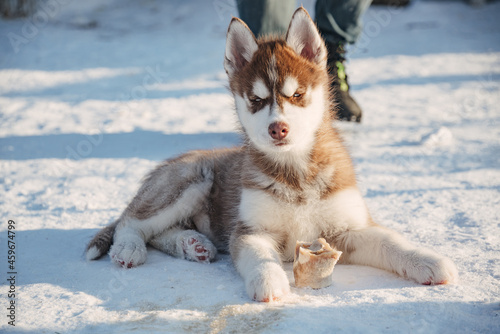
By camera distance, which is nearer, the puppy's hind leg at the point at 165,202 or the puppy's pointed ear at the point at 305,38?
the puppy's pointed ear at the point at 305,38

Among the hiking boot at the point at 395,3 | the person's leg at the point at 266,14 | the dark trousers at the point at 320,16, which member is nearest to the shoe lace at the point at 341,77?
the dark trousers at the point at 320,16

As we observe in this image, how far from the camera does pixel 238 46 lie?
2783mm

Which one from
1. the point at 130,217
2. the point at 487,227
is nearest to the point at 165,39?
the point at 130,217

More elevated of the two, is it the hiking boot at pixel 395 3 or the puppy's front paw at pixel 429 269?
the puppy's front paw at pixel 429 269

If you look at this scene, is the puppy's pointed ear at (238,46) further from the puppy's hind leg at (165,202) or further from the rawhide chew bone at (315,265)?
the rawhide chew bone at (315,265)

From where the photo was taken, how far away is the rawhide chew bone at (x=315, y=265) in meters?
2.22

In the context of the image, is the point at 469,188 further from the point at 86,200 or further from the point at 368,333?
the point at 86,200

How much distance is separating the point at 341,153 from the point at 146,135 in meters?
2.68

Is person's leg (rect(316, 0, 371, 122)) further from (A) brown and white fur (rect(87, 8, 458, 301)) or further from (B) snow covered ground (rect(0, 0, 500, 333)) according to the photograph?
(A) brown and white fur (rect(87, 8, 458, 301))

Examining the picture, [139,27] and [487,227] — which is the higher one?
[487,227]

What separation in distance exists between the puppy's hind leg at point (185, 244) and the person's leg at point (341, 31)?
1862 mm

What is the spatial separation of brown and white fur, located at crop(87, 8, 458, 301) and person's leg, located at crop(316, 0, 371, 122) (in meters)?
1.58

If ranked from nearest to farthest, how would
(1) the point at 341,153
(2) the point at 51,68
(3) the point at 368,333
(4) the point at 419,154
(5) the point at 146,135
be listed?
1. (3) the point at 368,333
2. (1) the point at 341,153
3. (4) the point at 419,154
4. (5) the point at 146,135
5. (2) the point at 51,68

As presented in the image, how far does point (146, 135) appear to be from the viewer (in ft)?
16.3
